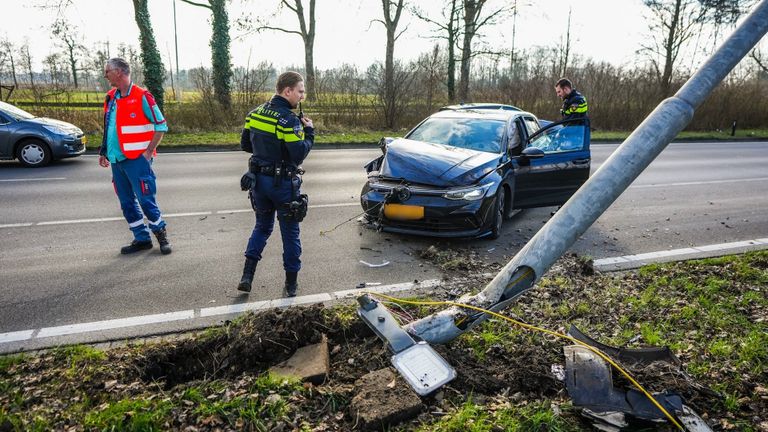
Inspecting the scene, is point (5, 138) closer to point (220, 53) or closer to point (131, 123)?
point (131, 123)

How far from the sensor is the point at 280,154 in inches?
168

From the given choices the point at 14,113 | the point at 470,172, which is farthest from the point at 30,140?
the point at 470,172

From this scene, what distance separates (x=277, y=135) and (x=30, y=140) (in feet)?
34.0

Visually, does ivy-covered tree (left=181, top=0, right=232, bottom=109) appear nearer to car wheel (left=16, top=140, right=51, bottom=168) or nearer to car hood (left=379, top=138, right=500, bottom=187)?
car wheel (left=16, top=140, right=51, bottom=168)

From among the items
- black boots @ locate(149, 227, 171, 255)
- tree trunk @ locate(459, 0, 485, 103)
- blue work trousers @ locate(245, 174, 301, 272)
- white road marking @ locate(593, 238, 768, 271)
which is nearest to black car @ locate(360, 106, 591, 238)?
white road marking @ locate(593, 238, 768, 271)

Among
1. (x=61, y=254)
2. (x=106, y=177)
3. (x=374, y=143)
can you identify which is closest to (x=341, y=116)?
(x=374, y=143)

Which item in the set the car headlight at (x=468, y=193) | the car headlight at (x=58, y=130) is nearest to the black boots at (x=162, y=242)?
the car headlight at (x=468, y=193)

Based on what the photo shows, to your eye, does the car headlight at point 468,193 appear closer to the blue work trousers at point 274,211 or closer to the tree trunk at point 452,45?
the blue work trousers at point 274,211

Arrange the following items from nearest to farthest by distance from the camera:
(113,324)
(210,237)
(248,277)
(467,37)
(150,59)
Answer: (113,324) → (248,277) → (210,237) → (150,59) → (467,37)

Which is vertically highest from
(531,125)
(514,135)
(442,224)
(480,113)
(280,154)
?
(480,113)

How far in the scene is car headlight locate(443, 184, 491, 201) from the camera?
5803 millimetres

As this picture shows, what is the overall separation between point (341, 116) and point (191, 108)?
586 cm

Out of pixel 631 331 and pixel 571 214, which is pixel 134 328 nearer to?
pixel 571 214

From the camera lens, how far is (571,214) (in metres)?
3.12
